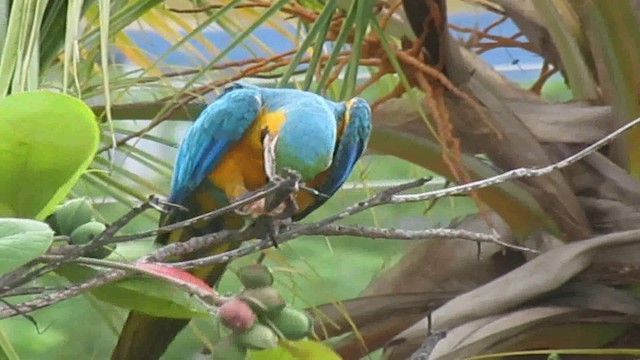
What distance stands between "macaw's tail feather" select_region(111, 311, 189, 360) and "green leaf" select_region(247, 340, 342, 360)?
135 mm

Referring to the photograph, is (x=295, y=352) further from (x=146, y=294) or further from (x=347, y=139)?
(x=347, y=139)

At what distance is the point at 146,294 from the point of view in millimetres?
307

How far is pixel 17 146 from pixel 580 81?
1.99 feet

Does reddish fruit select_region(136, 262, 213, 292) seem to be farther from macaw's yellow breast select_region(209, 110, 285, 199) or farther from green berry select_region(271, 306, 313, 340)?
macaw's yellow breast select_region(209, 110, 285, 199)

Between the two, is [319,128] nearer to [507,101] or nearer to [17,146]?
[17,146]

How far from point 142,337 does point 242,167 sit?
127 millimetres

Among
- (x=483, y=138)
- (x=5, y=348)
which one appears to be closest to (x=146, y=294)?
(x=5, y=348)

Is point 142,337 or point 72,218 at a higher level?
point 72,218

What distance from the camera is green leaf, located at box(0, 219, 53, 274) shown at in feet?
0.69

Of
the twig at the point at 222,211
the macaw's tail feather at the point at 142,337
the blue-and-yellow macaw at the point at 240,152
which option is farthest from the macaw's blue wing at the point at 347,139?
the twig at the point at 222,211

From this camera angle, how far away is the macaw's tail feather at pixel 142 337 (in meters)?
0.46

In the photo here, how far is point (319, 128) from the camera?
399 mm

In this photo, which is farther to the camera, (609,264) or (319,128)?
(609,264)

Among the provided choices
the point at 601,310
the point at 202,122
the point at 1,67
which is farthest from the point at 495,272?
the point at 1,67
